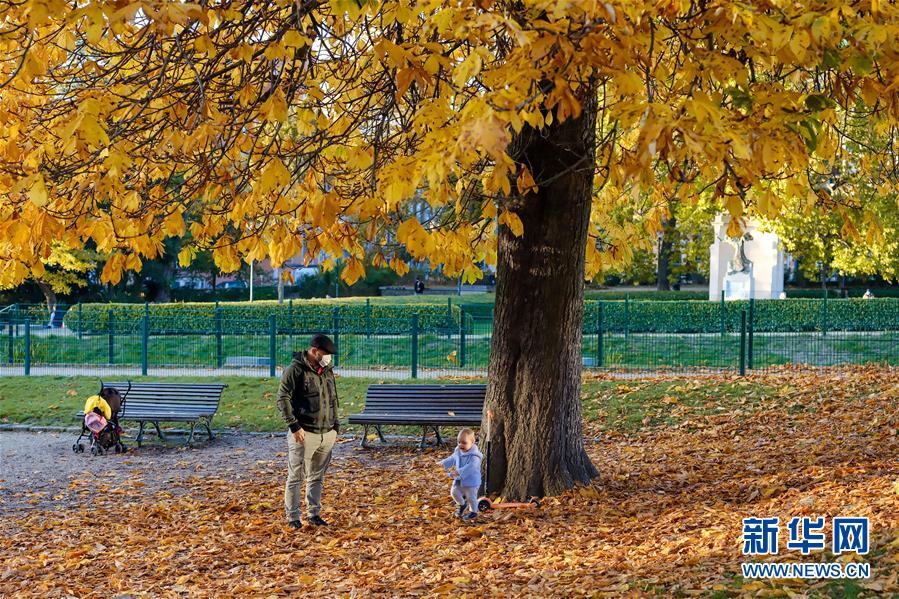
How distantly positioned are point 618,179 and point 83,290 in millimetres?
38951

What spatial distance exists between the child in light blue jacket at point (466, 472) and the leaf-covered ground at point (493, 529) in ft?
0.64

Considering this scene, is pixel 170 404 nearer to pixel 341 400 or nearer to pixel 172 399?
pixel 172 399

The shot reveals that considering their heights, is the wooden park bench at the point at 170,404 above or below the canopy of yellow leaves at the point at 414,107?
below

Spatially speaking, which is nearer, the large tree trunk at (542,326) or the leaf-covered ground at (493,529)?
the leaf-covered ground at (493,529)

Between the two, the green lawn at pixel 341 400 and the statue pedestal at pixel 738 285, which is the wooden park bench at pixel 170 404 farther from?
the statue pedestal at pixel 738 285

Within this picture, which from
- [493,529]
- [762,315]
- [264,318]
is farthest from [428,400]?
[762,315]

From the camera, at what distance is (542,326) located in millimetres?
8523

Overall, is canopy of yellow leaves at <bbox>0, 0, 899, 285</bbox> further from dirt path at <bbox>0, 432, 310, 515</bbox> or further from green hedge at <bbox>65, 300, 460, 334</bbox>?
green hedge at <bbox>65, 300, 460, 334</bbox>


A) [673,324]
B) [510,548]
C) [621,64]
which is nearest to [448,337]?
[673,324]

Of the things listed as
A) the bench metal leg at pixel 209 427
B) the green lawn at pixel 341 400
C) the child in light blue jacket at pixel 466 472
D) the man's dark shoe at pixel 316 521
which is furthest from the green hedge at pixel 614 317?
the child in light blue jacket at pixel 466 472

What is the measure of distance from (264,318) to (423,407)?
11200 mm

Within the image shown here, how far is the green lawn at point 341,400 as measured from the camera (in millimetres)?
13789

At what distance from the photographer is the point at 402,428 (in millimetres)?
14188

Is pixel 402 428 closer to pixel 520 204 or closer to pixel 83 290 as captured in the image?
pixel 520 204
